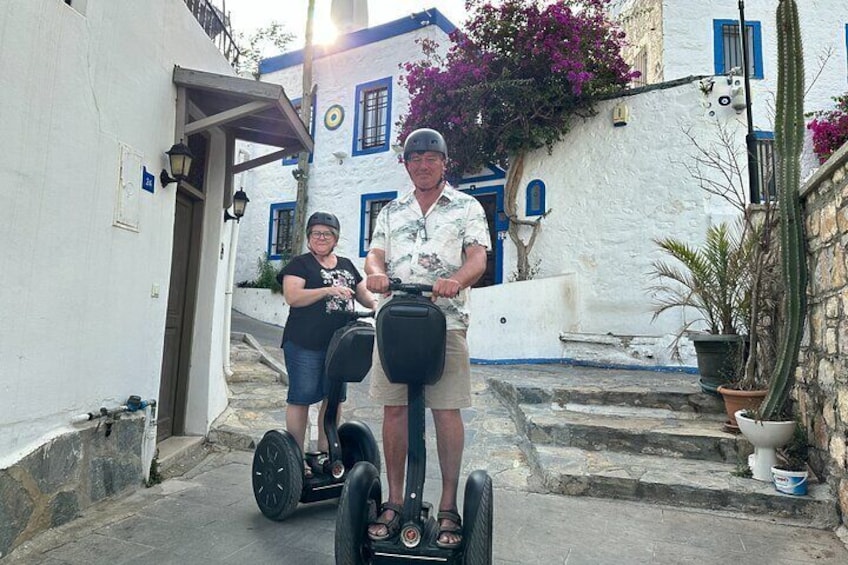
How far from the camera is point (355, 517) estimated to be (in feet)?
6.77

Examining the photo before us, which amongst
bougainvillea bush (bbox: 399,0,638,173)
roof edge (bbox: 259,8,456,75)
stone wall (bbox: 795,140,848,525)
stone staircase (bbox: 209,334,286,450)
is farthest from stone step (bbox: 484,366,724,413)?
roof edge (bbox: 259,8,456,75)

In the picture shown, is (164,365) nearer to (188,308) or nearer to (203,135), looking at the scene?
(188,308)

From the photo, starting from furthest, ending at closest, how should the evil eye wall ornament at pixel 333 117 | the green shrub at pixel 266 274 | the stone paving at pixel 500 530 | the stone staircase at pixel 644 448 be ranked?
the evil eye wall ornament at pixel 333 117 < the green shrub at pixel 266 274 < the stone staircase at pixel 644 448 < the stone paving at pixel 500 530

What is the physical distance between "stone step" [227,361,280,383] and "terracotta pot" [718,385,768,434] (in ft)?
16.6

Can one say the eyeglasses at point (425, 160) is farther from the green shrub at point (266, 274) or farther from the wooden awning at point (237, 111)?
the green shrub at point (266, 274)

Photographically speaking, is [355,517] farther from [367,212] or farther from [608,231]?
[367,212]

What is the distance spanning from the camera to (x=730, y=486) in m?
3.37

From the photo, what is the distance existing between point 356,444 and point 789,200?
130 inches

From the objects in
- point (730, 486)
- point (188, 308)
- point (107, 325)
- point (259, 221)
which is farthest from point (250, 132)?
point (259, 221)

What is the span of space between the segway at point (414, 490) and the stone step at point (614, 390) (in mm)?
3430

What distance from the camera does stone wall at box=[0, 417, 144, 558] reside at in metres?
2.47

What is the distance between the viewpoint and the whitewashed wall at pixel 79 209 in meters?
2.48

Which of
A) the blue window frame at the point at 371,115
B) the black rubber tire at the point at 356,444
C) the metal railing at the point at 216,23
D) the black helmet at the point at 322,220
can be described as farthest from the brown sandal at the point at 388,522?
the blue window frame at the point at 371,115

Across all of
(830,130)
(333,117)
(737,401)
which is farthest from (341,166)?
(737,401)
